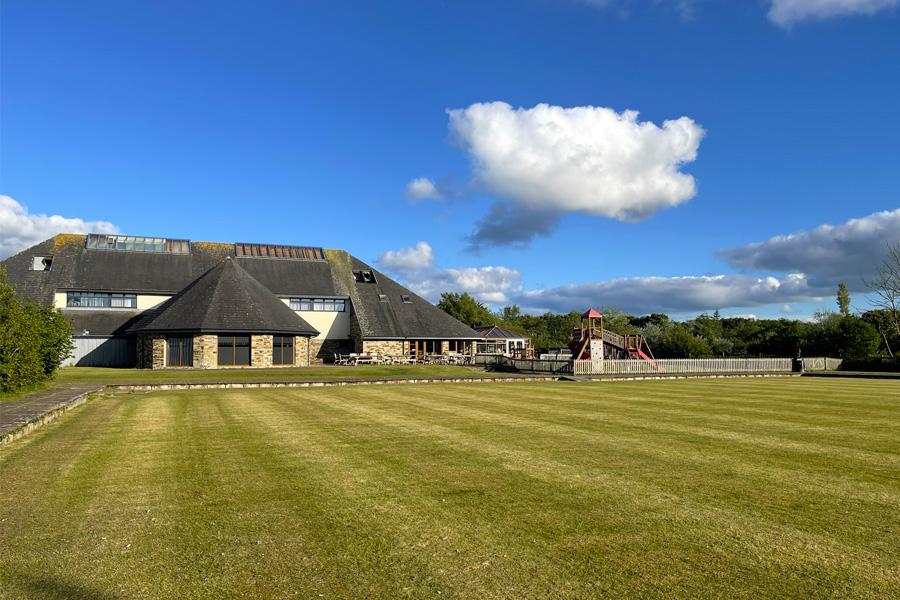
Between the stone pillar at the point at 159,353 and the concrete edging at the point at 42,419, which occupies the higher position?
the stone pillar at the point at 159,353

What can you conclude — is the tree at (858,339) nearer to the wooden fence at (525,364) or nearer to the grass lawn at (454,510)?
the wooden fence at (525,364)

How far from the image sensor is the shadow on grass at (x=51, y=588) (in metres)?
4.59

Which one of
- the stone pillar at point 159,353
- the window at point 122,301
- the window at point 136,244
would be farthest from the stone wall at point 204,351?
the window at point 136,244

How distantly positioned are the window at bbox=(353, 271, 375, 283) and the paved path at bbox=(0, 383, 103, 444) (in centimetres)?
3485

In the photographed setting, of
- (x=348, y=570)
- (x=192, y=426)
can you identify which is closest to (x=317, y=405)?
(x=192, y=426)

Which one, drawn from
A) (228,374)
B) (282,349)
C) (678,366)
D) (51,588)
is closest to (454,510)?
(51,588)

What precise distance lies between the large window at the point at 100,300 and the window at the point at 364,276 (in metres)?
18.1

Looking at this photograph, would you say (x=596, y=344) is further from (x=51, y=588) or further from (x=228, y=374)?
(x=51, y=588)

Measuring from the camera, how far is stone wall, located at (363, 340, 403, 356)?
164 feet

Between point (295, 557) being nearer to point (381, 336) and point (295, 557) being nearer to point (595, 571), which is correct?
point (595, 571)

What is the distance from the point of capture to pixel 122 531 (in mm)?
6039

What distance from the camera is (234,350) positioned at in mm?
40312

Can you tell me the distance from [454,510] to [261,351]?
36603mm

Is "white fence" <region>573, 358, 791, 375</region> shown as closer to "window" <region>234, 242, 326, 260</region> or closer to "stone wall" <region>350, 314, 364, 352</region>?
"stone wall" <region>350, 314, 364, 352</region>
